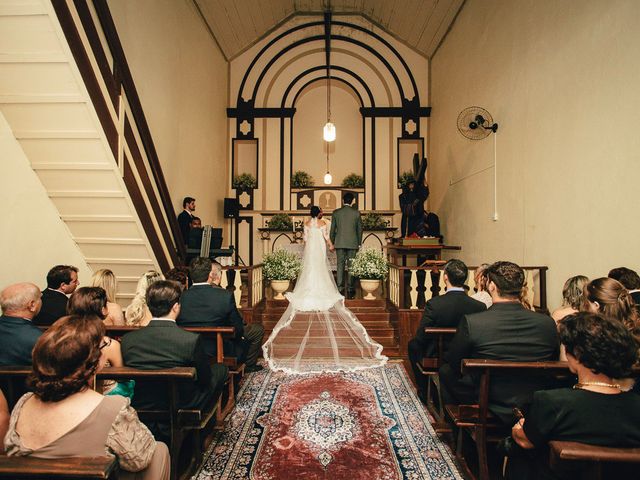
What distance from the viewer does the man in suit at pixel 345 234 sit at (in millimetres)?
6598

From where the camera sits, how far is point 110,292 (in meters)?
3.41

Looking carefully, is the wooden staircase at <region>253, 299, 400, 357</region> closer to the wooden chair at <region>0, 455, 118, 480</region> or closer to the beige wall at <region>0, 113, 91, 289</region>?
the beige wall at <region>0, 113, 91, 289</region>

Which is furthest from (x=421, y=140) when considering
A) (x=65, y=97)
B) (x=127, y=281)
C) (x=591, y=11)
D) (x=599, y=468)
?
(x=599, y=468)

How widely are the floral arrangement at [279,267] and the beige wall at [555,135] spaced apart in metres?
3.12

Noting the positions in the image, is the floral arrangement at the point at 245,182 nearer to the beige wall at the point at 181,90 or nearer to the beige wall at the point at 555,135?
the beige wall at the point at 181,90

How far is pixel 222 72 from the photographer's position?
988 centimetres

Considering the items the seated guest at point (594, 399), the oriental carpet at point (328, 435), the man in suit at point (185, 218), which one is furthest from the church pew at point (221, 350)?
the man in suit at point (185, 218)

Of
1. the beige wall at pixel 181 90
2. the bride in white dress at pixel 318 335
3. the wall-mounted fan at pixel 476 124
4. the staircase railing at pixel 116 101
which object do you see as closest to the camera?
the staircase railing at pixel 116 101

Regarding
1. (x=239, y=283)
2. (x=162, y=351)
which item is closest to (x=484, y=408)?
(x=162, y=351)

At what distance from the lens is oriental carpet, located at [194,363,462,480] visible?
2.46 metres

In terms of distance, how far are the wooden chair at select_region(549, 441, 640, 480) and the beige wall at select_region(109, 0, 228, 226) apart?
6.16 meters

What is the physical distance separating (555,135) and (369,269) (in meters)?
3.01

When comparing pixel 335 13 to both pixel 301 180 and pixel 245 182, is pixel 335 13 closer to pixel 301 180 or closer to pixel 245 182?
pixel 301 180

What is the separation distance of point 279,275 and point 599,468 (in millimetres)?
5368
